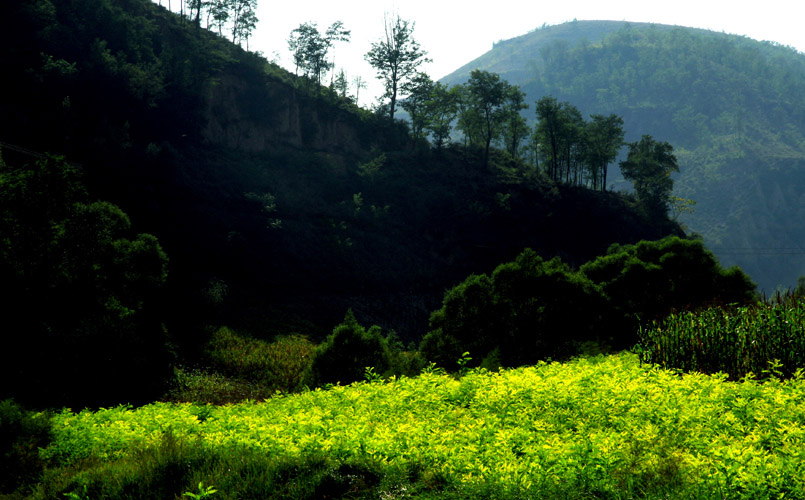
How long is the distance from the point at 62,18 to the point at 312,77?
122 ft

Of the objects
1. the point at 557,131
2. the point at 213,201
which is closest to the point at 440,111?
the point at 557,131

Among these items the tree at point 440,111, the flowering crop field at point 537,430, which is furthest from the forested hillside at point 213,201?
the flowering crop field at point 537,430

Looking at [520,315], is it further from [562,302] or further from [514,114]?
[514,114]

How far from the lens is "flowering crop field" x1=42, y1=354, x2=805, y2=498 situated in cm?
696

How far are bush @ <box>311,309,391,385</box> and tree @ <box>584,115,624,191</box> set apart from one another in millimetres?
75399

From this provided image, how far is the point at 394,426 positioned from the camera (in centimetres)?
923

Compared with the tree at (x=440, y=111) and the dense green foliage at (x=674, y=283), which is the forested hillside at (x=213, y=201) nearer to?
the tree at (x=440, y=111)

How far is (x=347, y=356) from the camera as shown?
69.2ft

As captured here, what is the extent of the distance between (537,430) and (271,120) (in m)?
71.2

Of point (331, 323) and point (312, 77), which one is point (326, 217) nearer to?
point (331, 323)

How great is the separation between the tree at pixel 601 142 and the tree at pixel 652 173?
10.3ft

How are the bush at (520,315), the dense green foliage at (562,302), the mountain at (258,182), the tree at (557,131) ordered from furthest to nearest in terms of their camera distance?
the tree at (557,131) < the mountain at (258,182) < the dense green foliage at (562,302) < the bush at (520,315)

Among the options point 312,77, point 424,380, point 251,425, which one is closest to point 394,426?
point 251,425

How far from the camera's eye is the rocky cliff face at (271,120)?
69188 millimetres
